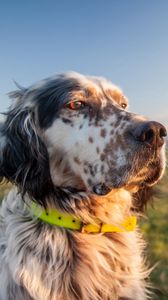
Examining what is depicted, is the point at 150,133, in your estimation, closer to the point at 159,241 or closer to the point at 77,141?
the point at 77,141

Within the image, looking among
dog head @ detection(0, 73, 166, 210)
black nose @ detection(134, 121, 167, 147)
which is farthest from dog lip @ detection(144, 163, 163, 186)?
black nose @ detection(134, 121, 167, 147)

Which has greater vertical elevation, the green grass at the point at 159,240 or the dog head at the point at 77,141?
the dog head at the point at 77,141

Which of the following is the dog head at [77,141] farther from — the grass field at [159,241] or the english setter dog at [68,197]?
the grass field at [159,241]

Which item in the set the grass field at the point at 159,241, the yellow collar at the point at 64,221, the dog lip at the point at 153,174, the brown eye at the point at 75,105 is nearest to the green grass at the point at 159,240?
the grass field at the point at 159,241

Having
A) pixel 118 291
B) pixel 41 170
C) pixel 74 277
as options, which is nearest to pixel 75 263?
pixel 74 277

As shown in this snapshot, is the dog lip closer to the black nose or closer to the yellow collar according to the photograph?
the black nose

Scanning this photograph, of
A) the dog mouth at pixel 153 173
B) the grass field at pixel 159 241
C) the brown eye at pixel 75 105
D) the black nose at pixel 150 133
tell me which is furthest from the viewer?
the grass field at pixel 159 241
